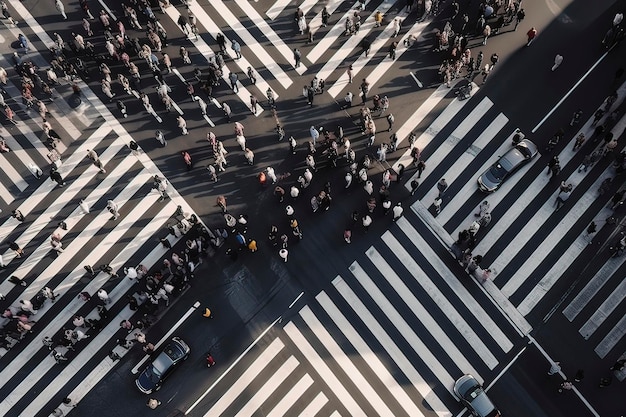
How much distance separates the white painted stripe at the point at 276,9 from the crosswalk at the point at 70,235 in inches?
466

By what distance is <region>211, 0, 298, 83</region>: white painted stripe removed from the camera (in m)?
41.5

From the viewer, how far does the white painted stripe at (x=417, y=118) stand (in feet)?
130

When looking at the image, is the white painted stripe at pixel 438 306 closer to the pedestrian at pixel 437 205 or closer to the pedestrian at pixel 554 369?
the pedestrian at pixel 554 369

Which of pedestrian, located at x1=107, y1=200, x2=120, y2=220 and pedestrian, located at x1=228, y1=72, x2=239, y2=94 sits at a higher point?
pedestrian, located at x1=228, y1=72, x2=239, y2=94

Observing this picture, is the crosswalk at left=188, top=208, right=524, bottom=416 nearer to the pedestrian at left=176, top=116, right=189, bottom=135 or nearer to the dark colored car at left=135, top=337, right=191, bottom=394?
the dark colored car at left=135, top=337, right=191, bottom=394

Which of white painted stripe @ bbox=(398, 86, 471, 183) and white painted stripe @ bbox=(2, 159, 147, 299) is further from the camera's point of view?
white painted stripe @ bbox=(398, 86, 471, 183)

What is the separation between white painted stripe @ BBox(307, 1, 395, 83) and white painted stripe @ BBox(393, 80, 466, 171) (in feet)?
15.5

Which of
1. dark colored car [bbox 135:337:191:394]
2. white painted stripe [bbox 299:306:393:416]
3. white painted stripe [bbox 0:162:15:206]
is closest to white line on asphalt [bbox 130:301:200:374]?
dark colored car [bbox 135:337:191:394]

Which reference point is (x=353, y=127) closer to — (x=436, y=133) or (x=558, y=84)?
(x=436, y=133)

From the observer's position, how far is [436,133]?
40.1 metres

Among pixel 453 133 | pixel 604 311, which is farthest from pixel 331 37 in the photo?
pixel 604 311

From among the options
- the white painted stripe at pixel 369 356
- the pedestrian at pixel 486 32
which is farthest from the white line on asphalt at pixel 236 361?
the pedestrian at pixel 486 32

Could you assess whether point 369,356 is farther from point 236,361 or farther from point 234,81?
point 234,81

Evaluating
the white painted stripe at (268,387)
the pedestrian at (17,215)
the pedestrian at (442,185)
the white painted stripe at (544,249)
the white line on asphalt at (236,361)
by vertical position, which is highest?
the pedestrian at (17,215)
